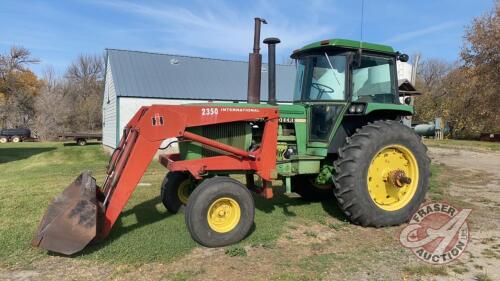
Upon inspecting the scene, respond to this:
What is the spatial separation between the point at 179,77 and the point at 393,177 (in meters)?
17.0

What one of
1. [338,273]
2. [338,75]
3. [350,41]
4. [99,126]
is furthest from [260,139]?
[99,126]

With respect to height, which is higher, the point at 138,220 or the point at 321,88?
the point at 321,88

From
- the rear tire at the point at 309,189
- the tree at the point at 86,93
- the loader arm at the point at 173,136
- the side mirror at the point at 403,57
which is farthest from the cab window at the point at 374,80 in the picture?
the tree at the point at 86,93

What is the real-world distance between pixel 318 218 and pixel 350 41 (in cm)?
261

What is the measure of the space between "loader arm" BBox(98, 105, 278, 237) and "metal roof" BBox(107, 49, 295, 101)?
1436 cm

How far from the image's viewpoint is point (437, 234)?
17.5ft

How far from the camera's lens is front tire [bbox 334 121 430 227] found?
214 inches

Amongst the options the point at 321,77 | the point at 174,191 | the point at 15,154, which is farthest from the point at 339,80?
the point at 15,154

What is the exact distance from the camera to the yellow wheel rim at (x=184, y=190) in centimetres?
634

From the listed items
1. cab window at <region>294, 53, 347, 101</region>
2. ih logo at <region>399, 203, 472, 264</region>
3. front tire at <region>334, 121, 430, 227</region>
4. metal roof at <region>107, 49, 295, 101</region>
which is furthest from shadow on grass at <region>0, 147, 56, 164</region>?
ih logo at <region>399, 203, 472, 264</region>

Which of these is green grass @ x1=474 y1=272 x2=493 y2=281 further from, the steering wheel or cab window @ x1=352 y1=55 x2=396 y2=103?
the steering wheel

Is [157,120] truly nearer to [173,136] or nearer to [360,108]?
[173,136]

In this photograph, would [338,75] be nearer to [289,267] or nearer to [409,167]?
→ [409,167]

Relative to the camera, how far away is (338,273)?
415 cm
